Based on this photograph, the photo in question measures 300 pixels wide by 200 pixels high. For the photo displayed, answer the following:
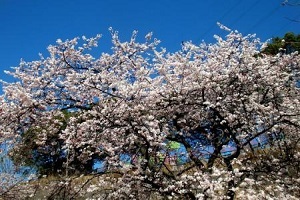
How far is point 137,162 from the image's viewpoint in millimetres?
6648

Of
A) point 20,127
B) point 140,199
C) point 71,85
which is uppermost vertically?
point 71,85

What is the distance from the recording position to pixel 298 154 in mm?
7023

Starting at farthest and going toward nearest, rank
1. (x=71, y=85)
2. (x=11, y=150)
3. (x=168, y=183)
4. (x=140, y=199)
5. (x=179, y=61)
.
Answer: (x=11, y=150), (x=71, y=85), (x=179, y=61), (x=140, y=199), (x=168, y=183)

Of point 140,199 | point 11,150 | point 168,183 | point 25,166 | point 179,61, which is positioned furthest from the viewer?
point 25,166

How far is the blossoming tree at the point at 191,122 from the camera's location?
6.31 metres

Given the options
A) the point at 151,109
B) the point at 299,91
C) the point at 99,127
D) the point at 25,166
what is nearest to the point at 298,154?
the point at 299,91

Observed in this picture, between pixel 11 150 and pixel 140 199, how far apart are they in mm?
4135

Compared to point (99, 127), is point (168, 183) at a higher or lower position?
lower

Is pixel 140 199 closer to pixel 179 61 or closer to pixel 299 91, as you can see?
pixel 179 61

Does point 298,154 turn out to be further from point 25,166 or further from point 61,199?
point 25,166

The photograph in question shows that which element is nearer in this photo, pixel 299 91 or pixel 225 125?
pixel 225 125

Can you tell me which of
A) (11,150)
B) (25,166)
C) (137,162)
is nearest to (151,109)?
(137,162)

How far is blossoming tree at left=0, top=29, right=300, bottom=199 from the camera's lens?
20.7 ft

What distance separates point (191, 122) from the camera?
7.78 meters
